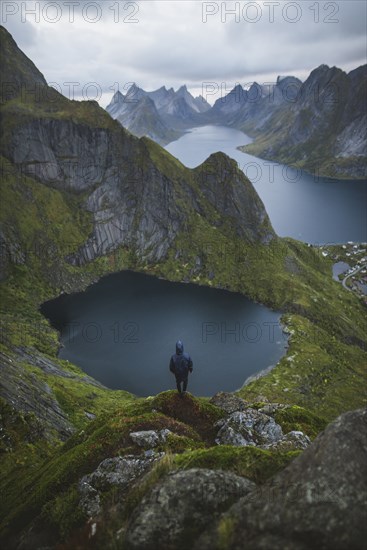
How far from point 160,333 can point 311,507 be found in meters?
119

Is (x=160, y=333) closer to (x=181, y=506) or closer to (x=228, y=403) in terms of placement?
(x=228, y=403)

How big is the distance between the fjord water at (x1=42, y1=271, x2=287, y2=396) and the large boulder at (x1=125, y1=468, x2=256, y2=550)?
86.2 m

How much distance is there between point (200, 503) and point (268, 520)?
100 inches

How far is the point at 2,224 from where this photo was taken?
15488cm

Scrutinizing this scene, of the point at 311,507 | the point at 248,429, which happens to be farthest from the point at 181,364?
the point at 311,507

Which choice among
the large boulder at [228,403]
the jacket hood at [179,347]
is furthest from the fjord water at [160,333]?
Result: the jacket hood at [179,347]

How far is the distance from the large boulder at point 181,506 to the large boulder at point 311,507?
0.76 meters

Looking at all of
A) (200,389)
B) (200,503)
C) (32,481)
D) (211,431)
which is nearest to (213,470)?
(200,503)

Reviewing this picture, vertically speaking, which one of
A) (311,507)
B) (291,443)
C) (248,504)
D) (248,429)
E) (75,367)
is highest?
(311,507)

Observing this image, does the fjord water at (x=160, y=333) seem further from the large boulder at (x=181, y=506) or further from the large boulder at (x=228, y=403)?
the large boulder at (x=181, y=506)

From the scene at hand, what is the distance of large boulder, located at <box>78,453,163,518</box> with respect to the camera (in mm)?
15422

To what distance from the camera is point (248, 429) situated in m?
23.7

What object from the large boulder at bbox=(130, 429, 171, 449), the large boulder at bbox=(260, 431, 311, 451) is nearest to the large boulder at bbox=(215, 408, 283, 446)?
the large boulder at bbox=(260, 431, 311, 451)

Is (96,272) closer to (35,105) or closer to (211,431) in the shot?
(35,105)
